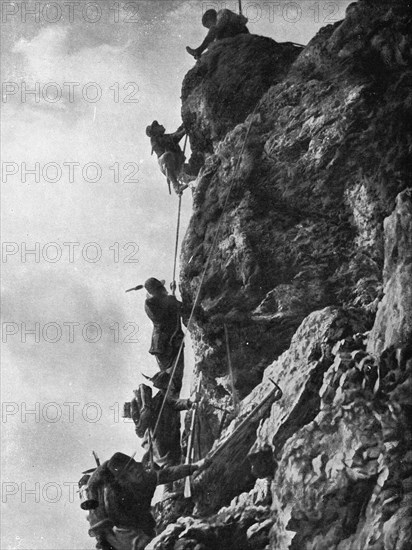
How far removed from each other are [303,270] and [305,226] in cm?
73

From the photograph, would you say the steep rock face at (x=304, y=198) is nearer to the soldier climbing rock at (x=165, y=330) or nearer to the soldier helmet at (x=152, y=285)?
the soldier climbing rock at (x=165, y=330)

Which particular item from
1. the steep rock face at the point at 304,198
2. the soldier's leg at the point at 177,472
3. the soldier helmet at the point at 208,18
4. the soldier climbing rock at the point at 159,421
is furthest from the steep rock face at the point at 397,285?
the soldier helmet at the point at 208,18

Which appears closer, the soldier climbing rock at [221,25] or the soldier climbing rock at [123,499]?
the soldier climbing rock at [123,499]

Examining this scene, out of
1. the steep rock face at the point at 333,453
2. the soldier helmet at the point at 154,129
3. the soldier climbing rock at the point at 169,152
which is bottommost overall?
the steep rock face at the point at 333,453

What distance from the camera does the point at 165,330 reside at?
1466cm

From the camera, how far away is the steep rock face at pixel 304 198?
41.0ft

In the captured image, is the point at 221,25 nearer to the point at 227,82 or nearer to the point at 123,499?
the point at 227,82

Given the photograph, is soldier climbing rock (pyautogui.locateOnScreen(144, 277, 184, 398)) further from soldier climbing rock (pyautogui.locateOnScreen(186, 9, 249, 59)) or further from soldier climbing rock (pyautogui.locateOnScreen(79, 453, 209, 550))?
soldier climbing rock (pyautogui.locateOnScreen(186, 9, 249, 59))

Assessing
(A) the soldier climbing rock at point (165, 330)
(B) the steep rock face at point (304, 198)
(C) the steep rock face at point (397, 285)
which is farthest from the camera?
(A) the soldier climbing rock at point (165, 330)

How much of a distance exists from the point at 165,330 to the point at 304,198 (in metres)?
3.22

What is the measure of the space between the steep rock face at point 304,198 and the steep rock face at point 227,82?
517mm

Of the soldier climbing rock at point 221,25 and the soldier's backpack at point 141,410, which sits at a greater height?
the soldier climbing rock at point 221,25

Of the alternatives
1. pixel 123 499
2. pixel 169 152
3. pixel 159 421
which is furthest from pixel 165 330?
pixel 169 152
